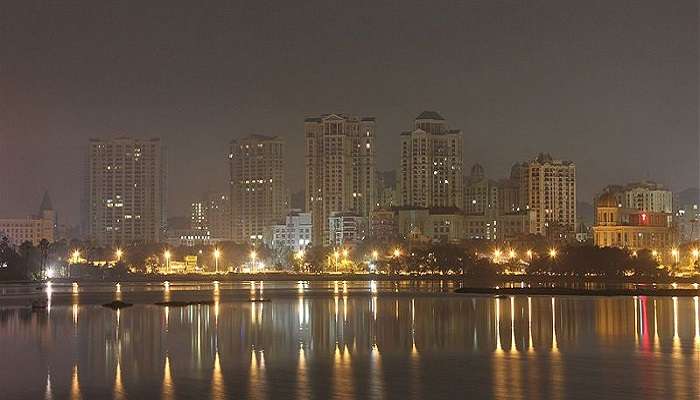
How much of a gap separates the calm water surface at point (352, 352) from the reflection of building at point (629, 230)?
109707 mm

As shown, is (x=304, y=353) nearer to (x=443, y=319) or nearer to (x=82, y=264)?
(x=443, y=319)

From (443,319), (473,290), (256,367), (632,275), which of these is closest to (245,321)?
(443,319)

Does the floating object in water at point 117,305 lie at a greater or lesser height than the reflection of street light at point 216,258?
lesser

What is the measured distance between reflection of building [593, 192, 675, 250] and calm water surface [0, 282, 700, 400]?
110 metres

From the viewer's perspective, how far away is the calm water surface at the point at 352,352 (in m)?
31.6

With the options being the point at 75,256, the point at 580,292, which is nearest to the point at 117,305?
the point at 580,292

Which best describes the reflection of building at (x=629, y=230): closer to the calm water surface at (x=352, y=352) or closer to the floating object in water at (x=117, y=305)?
the calm water surface at (x=352, y=352)

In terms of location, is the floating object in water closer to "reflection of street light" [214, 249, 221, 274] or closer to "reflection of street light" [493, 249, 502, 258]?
"reflection of street light" [493, 249, 502, 258]

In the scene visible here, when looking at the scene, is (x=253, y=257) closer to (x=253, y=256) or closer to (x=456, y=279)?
(x=253, y=256)

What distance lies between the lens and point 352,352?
40.8 m

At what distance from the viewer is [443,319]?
56.7 meters

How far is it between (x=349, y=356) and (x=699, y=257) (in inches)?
4746

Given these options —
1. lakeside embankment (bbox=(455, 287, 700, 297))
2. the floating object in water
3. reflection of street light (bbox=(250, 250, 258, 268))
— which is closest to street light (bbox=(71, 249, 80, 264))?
reflection of street light (bbox=(250, 250, 258, 268))

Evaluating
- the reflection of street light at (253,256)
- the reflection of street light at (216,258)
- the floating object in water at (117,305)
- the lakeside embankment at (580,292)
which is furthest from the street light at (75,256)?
the floating object in water at (117,305)
